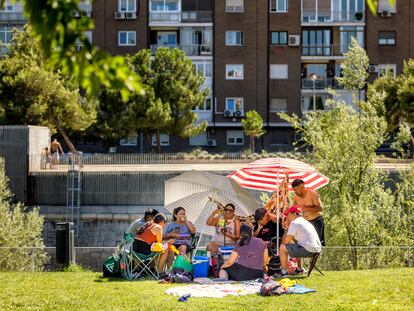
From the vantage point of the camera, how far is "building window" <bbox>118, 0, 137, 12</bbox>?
2122 inches

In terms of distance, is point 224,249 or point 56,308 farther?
point 224,249

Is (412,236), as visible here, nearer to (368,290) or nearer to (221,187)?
(221,187)

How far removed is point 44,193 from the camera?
97.4ft

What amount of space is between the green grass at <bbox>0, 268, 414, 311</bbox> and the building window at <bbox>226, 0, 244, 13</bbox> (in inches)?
1652

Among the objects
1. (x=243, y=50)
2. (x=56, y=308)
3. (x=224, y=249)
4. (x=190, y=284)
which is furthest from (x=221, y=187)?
(x=243, y=50)

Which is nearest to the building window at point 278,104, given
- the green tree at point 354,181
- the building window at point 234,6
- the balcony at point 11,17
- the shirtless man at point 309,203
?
the building window at point 234,6

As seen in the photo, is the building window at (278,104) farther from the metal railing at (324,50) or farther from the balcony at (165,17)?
the balcony at (165,17)

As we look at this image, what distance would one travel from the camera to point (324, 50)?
5400 centimetres

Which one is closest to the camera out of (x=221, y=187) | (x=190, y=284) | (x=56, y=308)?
(x=56, y=308)

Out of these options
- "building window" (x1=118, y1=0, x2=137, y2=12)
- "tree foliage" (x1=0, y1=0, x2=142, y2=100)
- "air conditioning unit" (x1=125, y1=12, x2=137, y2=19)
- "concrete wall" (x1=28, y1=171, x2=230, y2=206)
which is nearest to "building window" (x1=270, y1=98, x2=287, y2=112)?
"air conditioning unit" (x1=125, y1=12, x2=137, y2=19)

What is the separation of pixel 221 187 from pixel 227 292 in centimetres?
485

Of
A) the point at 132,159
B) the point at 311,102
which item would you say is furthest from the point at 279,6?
the point at 132,159

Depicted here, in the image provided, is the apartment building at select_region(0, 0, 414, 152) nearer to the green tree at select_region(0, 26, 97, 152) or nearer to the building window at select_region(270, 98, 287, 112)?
the building window at select_region(270, 98, 287, 112)

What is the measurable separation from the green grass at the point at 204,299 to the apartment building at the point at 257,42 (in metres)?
41.0
